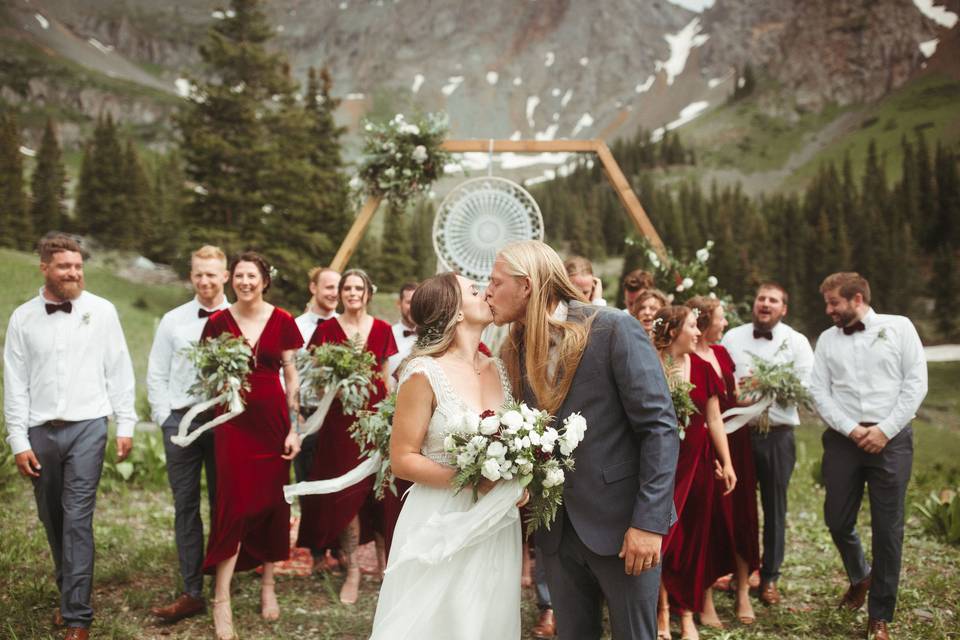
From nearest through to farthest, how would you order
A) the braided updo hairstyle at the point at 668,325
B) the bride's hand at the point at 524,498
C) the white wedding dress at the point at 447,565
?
the bride's hand at the point at 524,498 < the white wedding dress at the point at 447,565 < the braided updo hairstyle at the point at 668,325

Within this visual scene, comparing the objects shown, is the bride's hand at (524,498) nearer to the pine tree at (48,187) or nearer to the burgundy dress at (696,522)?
the burgundy dress at (696,522)

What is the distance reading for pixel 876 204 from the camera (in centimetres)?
1653

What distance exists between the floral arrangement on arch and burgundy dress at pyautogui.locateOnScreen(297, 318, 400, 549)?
8.18ft

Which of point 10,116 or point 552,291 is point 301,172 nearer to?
point 10,116

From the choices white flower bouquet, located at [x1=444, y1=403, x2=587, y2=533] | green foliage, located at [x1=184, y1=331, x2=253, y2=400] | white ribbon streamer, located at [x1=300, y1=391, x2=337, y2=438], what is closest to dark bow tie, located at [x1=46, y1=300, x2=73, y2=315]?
green foliage, located at [x1=184, y1=331, x2=253, y2=400]

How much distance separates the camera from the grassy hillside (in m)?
11.9

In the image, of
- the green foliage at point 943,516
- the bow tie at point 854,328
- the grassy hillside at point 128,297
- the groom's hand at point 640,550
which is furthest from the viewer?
the grassy hillside at point 128,297

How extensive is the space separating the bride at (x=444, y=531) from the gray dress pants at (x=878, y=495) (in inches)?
104

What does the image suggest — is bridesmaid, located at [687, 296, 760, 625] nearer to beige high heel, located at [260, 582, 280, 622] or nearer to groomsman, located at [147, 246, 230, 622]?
beige high heel, located at [260, 582, 280, 622]

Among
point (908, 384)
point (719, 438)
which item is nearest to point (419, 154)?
point (719, 438)

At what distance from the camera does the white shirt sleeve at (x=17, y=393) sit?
3.97 metres

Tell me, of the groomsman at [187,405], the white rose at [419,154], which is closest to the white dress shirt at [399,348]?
the groomsman at [187,405]

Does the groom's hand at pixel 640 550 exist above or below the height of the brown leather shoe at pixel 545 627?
above

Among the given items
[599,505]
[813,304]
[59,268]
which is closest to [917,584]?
[599,505]
